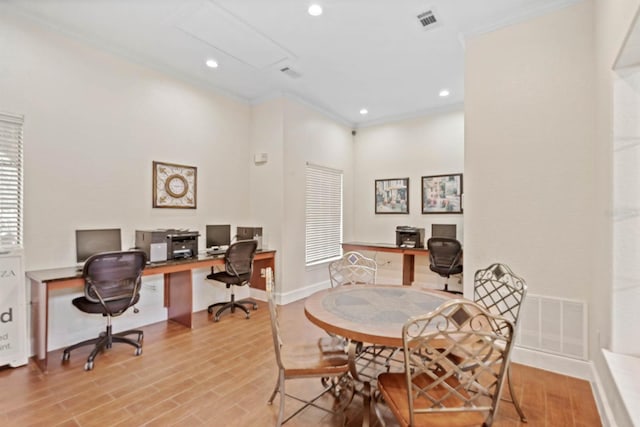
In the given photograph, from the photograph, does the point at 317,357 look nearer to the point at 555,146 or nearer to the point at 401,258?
the point at 555,146

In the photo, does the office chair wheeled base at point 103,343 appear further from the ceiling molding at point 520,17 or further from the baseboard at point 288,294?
the ceiling molding at point 520,17

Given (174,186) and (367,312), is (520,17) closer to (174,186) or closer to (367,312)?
(367,312)

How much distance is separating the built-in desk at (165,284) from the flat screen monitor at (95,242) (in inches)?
8.2

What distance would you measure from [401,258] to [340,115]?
2.87m

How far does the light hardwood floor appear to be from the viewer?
2031mm

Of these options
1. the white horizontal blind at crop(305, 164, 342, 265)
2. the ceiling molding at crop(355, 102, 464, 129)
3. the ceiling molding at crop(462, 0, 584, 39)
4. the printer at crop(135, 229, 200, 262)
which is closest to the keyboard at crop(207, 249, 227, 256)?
the printer at crop(135, 229, 200, 262)

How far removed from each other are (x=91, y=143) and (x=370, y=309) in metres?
3.40

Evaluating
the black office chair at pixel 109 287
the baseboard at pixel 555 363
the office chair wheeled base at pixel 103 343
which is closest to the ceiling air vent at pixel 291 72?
the black office chair at pixel 109 287

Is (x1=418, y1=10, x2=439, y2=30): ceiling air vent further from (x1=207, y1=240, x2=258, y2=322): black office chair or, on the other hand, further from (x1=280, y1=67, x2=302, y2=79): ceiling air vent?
(x1=207, y1=240, x2=258, y2=322): black office chair

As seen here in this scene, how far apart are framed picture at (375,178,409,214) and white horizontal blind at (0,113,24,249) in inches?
198

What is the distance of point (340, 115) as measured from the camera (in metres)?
5.71

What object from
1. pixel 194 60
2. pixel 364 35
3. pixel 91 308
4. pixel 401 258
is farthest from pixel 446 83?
pixel 91 308

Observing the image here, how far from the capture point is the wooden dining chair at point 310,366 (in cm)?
184

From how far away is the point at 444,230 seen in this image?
16.6 ft
